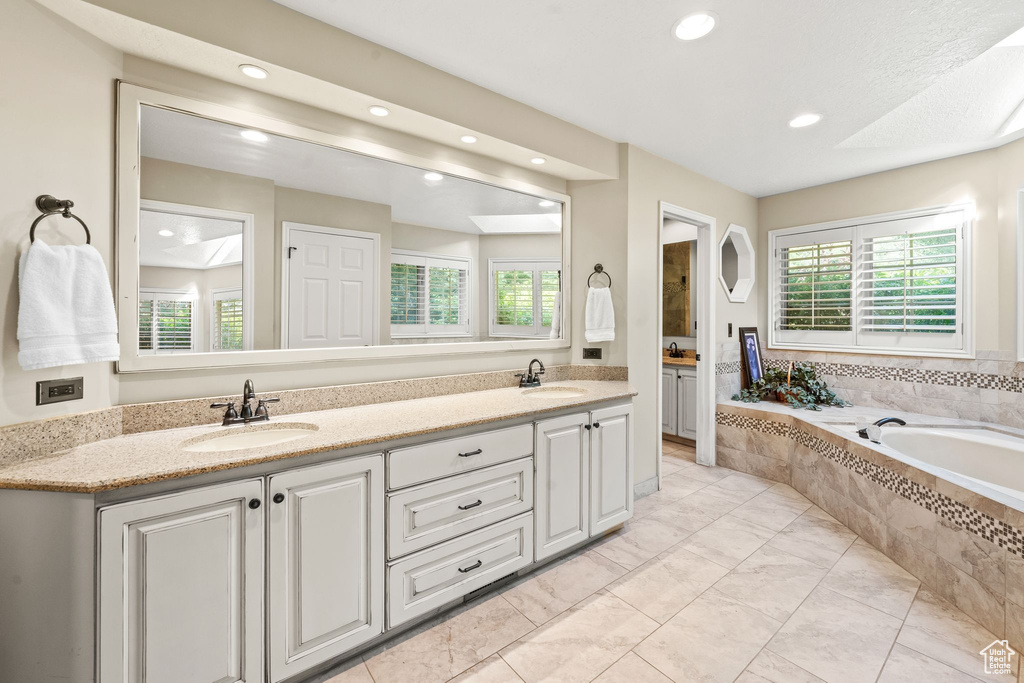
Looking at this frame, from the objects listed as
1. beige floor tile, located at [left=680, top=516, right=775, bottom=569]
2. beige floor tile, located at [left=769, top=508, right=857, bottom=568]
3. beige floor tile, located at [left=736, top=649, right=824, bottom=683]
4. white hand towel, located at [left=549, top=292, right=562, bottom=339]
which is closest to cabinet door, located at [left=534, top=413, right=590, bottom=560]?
beige floor tile, located at [left=680, top=516, right=775, bottom=569]

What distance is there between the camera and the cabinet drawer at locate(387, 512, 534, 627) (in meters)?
1.69

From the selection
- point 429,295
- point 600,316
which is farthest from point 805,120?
point 429,295

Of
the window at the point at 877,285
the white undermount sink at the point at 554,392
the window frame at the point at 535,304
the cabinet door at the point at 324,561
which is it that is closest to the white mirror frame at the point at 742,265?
the window at the point at 877,285

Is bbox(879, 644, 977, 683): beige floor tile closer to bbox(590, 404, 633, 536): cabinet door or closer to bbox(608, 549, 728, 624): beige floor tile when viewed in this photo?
bbox(608, 549, 728, 624): beige floor tile

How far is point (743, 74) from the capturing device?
7.11 ft

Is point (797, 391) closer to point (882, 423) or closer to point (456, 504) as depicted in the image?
point (882, 423)

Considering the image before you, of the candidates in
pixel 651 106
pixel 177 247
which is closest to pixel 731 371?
pixel 651 106

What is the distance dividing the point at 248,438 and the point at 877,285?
4.70m

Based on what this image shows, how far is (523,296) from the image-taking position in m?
2.84

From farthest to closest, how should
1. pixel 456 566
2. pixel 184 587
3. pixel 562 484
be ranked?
pixel 562 484, pixel 456 566, pixel 184 587

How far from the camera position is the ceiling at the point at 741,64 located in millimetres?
1731

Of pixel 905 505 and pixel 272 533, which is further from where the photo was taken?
pixel 905 505

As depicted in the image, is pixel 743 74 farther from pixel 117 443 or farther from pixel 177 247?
pixel 117 443

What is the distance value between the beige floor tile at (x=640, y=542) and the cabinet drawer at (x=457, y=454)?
890 millimetres
